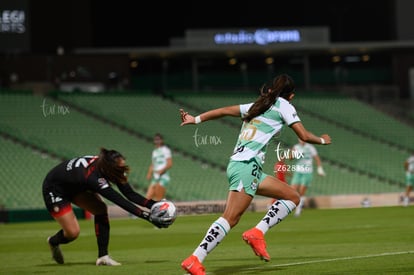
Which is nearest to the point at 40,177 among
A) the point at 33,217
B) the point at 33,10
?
the point at 33,217

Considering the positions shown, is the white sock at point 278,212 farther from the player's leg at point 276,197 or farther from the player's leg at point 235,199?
the player's leg at point 235,199

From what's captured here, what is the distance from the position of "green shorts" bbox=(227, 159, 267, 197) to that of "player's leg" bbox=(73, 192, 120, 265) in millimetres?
2883

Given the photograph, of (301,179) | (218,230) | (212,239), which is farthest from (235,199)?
(301,179)

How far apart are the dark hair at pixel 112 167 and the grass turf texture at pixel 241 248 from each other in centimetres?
129

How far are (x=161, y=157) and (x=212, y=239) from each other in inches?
610

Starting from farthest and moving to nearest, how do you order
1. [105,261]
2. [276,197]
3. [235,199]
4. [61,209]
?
[105,261], [61,209], [276,197], [235,199]

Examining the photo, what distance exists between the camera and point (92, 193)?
1429cm

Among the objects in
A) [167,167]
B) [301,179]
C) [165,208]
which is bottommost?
[301,179]

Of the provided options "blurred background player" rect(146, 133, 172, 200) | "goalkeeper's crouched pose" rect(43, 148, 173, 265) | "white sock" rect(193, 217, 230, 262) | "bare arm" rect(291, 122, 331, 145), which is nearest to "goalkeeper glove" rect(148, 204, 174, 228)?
"goalkeeper's crouched pose" rect(43, 148, 173, 265)

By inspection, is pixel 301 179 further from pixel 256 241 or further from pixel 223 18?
pixel 223 18

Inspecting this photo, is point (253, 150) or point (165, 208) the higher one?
point (253, 150)

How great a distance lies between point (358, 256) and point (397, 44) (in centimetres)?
3713

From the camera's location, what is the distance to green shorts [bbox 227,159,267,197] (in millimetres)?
12039

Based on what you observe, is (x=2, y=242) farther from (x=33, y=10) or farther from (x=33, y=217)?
(x=33, y=10)
